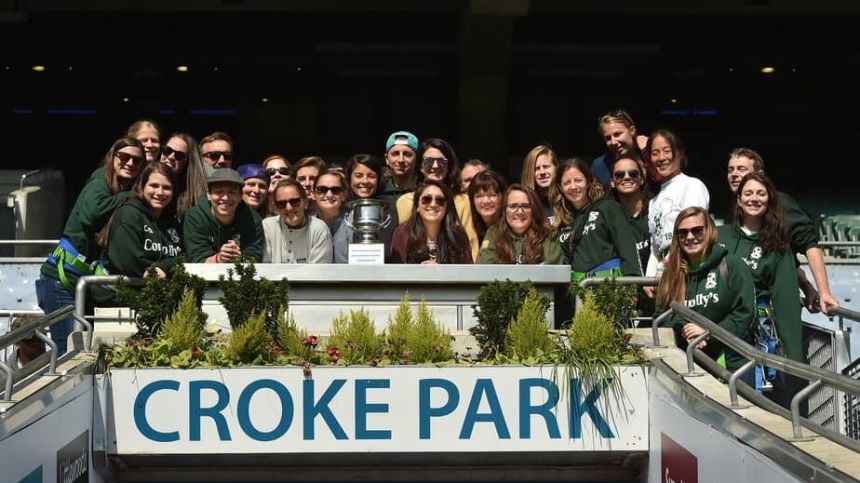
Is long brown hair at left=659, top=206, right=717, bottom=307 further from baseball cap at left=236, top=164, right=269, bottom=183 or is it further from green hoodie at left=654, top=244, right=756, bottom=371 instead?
baseball cap at left=236, top=164, right=269, bottom=183

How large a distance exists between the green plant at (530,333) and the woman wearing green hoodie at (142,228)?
236 cm

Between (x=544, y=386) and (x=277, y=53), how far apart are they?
60.0ft

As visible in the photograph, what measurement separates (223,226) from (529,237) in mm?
2234

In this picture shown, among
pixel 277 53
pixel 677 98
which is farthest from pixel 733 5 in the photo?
pixel 277 53

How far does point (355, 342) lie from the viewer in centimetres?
777

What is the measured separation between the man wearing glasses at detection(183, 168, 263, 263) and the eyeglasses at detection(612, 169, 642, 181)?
2.67 metres

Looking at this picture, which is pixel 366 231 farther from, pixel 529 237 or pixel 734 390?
pixel 734 390

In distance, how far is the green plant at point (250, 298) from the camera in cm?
778

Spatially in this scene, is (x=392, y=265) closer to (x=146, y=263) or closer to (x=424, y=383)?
(x=424, y=383)

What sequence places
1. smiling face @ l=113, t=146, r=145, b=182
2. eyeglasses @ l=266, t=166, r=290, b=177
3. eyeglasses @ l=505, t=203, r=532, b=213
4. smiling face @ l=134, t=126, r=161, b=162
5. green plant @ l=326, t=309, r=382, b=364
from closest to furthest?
1. green plant @ l=326, t=309, r=382, b=364
2. smiling face @ l=113, t=146, r=145, b=182
3. eyeglasses @ l=505, t=203, r=532, b=213
4. smiling face @ l=134, t=126, r=161, b=162
5. eyeglasses @ l=266, t=166, r=290, b=177

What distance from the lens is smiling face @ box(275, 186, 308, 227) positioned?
844cm

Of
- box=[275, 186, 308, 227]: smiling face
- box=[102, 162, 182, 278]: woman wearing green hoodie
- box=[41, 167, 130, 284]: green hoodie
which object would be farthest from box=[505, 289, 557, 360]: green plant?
box=[41, 167, 130, 284]: green hoodie

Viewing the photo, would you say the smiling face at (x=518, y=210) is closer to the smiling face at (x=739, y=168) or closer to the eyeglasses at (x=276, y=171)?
the smiling face at (x=739, y=168)

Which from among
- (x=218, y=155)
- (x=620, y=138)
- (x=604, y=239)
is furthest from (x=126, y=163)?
(x=620, y=138)
